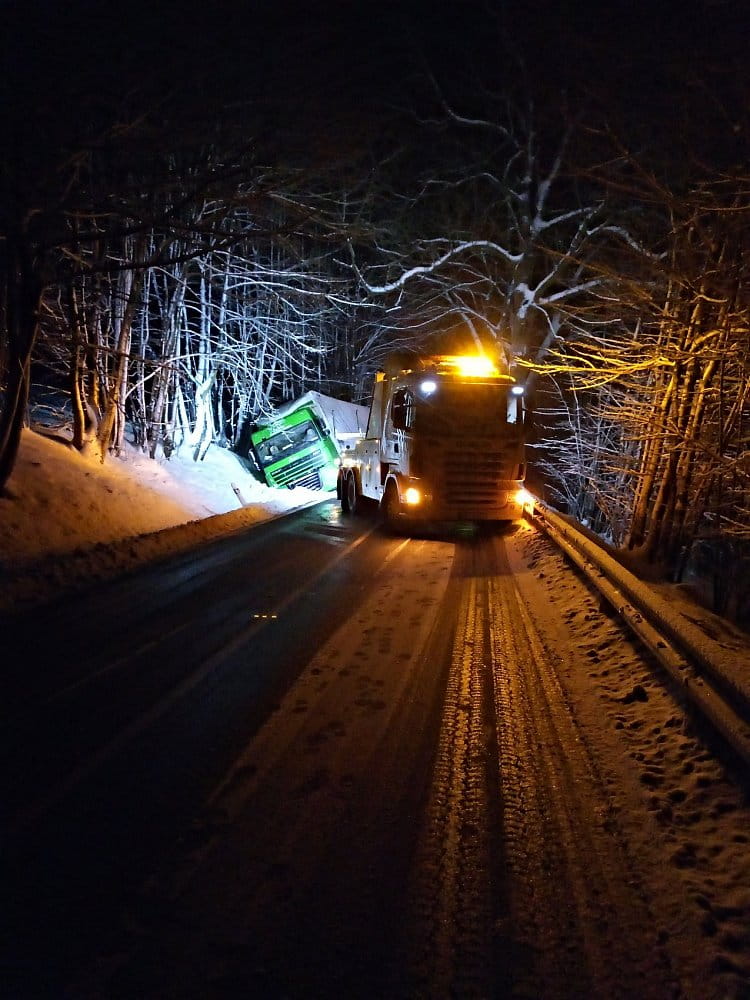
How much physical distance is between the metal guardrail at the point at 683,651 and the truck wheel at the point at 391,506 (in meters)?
5.53

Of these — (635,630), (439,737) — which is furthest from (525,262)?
(439,737)

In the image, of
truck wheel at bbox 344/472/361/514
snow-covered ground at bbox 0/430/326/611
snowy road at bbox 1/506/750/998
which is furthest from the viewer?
truck wheel at bbox 344/472/361/514

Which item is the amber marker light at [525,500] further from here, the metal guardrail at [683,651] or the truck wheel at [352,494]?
the metal guardrail at [683,651]

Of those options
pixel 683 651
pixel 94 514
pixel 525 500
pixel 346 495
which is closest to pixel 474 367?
pixel 525 500

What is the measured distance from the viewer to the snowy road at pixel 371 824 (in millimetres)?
2990

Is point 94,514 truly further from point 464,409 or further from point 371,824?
point 371,824

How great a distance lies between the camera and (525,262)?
26.1 meters

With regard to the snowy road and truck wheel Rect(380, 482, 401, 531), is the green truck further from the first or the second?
the snowy road

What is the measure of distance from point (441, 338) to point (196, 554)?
29.6 meters

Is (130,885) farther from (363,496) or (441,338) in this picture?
(441,338)

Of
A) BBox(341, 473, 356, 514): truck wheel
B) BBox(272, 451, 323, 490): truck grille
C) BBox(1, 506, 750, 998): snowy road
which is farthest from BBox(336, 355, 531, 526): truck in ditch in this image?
BBox(272, 451, 323, 490): truck grille

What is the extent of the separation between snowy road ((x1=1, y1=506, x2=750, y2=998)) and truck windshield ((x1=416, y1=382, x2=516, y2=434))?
24.6 ft

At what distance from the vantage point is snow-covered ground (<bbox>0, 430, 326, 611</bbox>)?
9.98 meters

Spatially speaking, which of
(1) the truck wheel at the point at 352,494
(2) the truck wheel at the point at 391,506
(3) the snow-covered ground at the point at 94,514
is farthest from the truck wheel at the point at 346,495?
(2) the truck wheel at the point at 391,506
